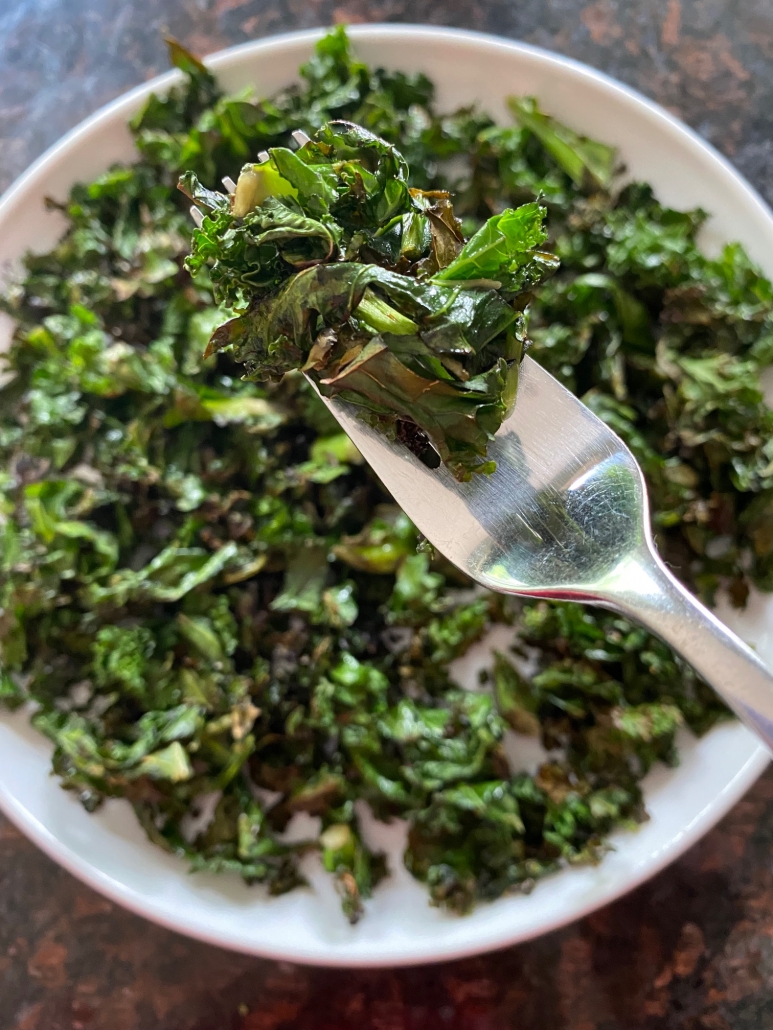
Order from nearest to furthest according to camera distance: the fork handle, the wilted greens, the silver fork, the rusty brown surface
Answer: the fork handle
the silver fork
the wilted greens
the rusty brown surface

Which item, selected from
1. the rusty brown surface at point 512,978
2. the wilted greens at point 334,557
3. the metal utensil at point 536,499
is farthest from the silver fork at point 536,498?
the rusty brown surface at point 512,978

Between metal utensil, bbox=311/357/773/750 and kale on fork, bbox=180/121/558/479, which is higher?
kale on fork, bbox=180/121/558/479

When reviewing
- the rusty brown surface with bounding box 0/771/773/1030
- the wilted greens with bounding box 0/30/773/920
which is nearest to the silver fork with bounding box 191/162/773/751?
the wilted greens with bounding box 0/30/773/920

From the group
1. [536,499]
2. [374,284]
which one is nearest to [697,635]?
[536,499]

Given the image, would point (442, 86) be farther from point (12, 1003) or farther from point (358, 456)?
point (12, 1003)

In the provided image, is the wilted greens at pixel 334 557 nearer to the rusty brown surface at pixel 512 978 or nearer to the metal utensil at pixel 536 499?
the rusty brown surface at pixel 512 978

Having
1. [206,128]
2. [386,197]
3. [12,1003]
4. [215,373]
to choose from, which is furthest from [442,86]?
[12,1003]

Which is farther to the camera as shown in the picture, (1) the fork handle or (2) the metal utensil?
(2) the metal utensil

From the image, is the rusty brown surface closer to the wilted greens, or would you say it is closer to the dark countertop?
the dark countertop

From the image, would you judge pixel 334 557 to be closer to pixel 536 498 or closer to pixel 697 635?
pixel 536 498
